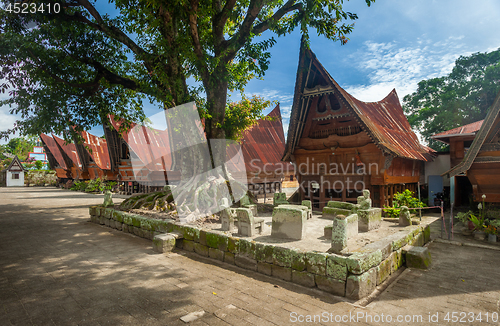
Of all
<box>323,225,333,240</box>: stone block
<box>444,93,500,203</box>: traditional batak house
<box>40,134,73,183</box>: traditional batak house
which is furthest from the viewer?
<box>40,134,73,183</box>: traditional batak house

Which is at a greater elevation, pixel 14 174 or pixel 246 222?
pixel 14 174

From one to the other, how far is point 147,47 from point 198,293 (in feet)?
36.4

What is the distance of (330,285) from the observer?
4520 millimetres

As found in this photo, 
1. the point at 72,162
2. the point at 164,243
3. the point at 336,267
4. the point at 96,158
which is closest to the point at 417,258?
the point at 336,267

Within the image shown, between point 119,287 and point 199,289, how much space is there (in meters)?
1.44

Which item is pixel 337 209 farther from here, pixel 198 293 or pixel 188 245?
pixel 198 293

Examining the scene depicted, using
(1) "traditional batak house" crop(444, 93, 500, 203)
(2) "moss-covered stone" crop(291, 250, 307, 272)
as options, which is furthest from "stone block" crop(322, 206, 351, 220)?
(2) "moss-covered stone" crop(291, 250, 307, 272)

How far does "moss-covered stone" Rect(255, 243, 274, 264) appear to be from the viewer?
5332 millimetres

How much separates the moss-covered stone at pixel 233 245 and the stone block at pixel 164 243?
1.93m

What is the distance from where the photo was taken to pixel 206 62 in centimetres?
952

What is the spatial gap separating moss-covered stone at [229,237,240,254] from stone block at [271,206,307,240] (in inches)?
51.4

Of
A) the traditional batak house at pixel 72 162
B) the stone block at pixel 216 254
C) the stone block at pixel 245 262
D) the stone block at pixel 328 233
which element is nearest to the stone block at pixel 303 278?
the stone block at pixel 245 262

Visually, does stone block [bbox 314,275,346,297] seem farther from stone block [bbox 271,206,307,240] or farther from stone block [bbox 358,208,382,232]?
stone block [bbox 358,208,382,232]

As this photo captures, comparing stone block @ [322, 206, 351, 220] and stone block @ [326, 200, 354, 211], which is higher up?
stone block @ [326, 200, 354, 211]
